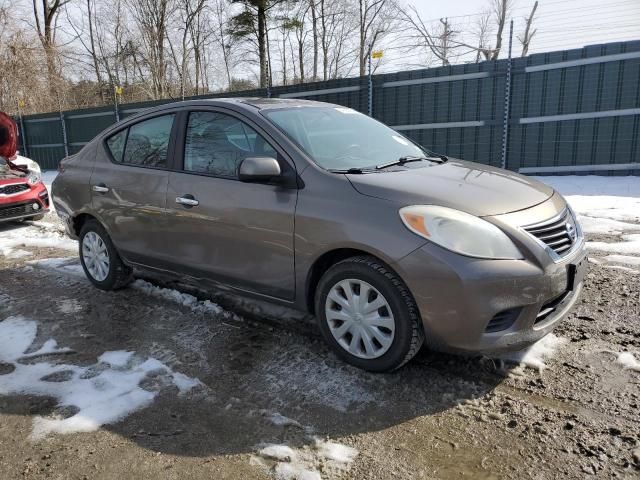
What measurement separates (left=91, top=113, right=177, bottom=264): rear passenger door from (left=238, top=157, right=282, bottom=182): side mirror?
1.03 m

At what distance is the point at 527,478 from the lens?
2.13m

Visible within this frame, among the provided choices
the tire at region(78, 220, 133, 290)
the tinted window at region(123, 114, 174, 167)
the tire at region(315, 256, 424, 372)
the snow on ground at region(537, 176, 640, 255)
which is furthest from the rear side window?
the snow on ground at region(537, 176, 640, 255)

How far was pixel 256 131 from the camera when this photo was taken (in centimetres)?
345

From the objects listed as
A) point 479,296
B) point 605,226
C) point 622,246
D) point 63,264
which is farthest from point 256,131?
point 605,226

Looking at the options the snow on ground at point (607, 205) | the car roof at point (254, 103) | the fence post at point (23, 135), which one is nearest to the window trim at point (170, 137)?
the car roof at point (254, 103)

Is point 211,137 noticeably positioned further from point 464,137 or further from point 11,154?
point 464,137

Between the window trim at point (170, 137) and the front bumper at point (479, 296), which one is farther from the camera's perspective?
the window trim at point (170, 137)

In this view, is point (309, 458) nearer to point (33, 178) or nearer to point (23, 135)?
point (33, 178)

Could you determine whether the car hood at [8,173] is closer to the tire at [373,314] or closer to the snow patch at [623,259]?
the tire at [373,314]

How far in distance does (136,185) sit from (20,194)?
176 inches

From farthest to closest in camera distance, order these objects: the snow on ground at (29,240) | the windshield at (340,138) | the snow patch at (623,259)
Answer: the snow on ground at (29,240) → the snow patch at (623,259) → the windshield at (340,138)

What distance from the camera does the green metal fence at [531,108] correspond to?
900 cm

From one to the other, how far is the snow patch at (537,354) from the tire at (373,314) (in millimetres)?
635

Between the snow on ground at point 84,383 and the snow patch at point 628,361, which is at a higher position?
the snow patch at point 628,361
